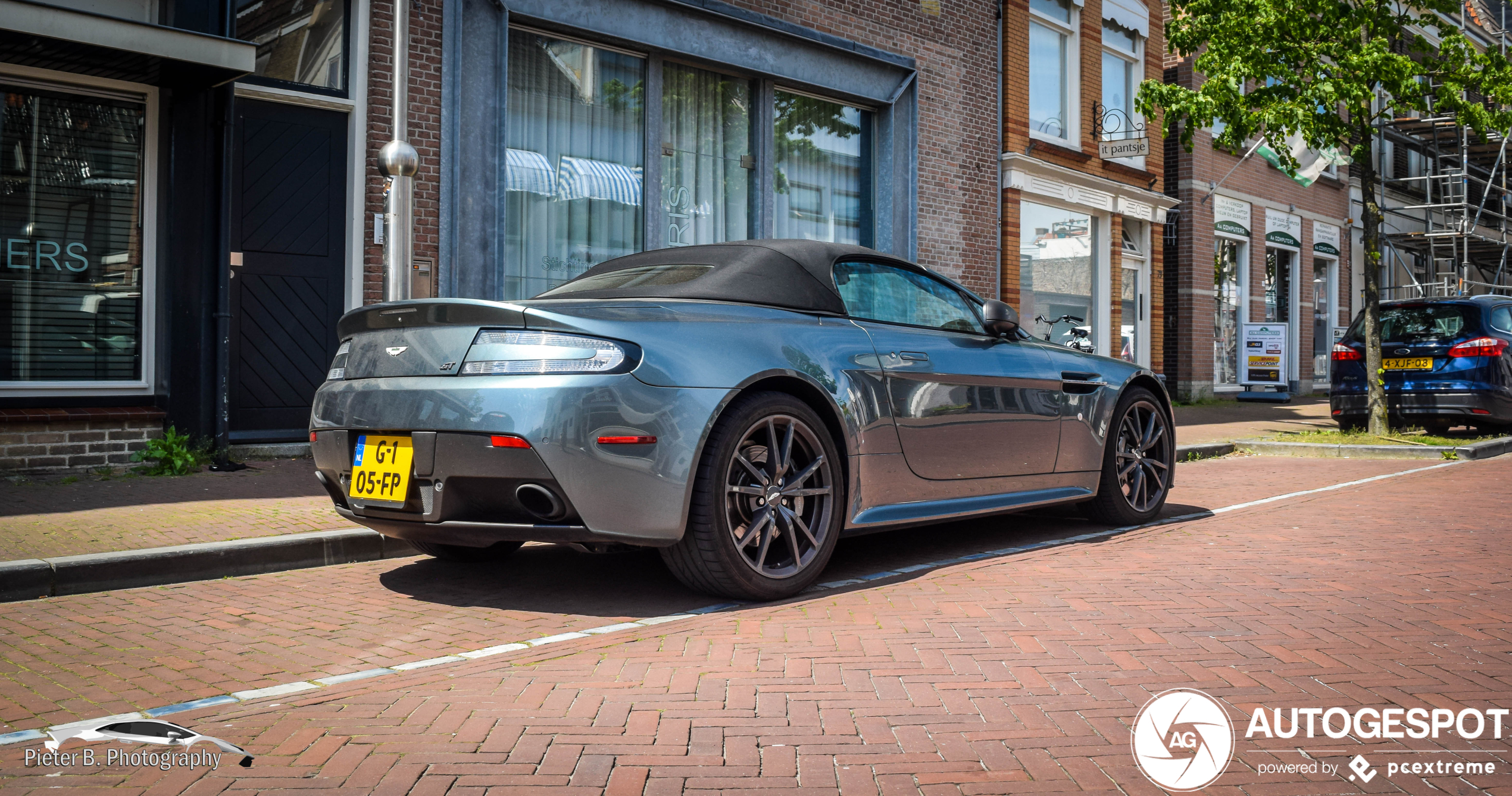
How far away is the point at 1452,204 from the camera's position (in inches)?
1039

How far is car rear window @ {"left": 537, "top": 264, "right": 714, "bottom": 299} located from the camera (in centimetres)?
489

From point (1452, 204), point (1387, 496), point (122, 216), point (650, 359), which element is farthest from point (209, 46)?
point (1452, 204)

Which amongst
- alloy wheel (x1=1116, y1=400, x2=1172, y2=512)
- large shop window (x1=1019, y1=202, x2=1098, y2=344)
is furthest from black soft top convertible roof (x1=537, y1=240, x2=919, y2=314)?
→ large shop window (x1=1019, y1=202, x2=1098, y2=344)

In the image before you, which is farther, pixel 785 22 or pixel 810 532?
pixel 785 22

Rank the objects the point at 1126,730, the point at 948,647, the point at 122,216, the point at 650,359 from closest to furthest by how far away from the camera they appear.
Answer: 1. the point at 1126,730
2. the point at 948,647
3. the point at 650,359
4. the point at 122,216

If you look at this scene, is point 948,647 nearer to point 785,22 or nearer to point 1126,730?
point 1126,730

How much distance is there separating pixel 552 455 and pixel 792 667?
1.07m

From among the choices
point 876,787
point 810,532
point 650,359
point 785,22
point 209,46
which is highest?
point 785,22

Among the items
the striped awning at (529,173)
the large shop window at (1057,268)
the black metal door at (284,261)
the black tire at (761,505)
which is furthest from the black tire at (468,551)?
the large shop window at (1057,268)

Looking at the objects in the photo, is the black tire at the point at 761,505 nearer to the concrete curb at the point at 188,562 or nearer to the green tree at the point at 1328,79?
the concrete curb at the point at 188,562

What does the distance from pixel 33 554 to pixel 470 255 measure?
212 inches

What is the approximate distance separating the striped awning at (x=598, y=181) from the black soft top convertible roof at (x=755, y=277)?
5.70m

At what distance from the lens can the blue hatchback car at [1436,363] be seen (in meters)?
11.7

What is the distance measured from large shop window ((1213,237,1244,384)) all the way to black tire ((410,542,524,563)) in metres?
18.3
